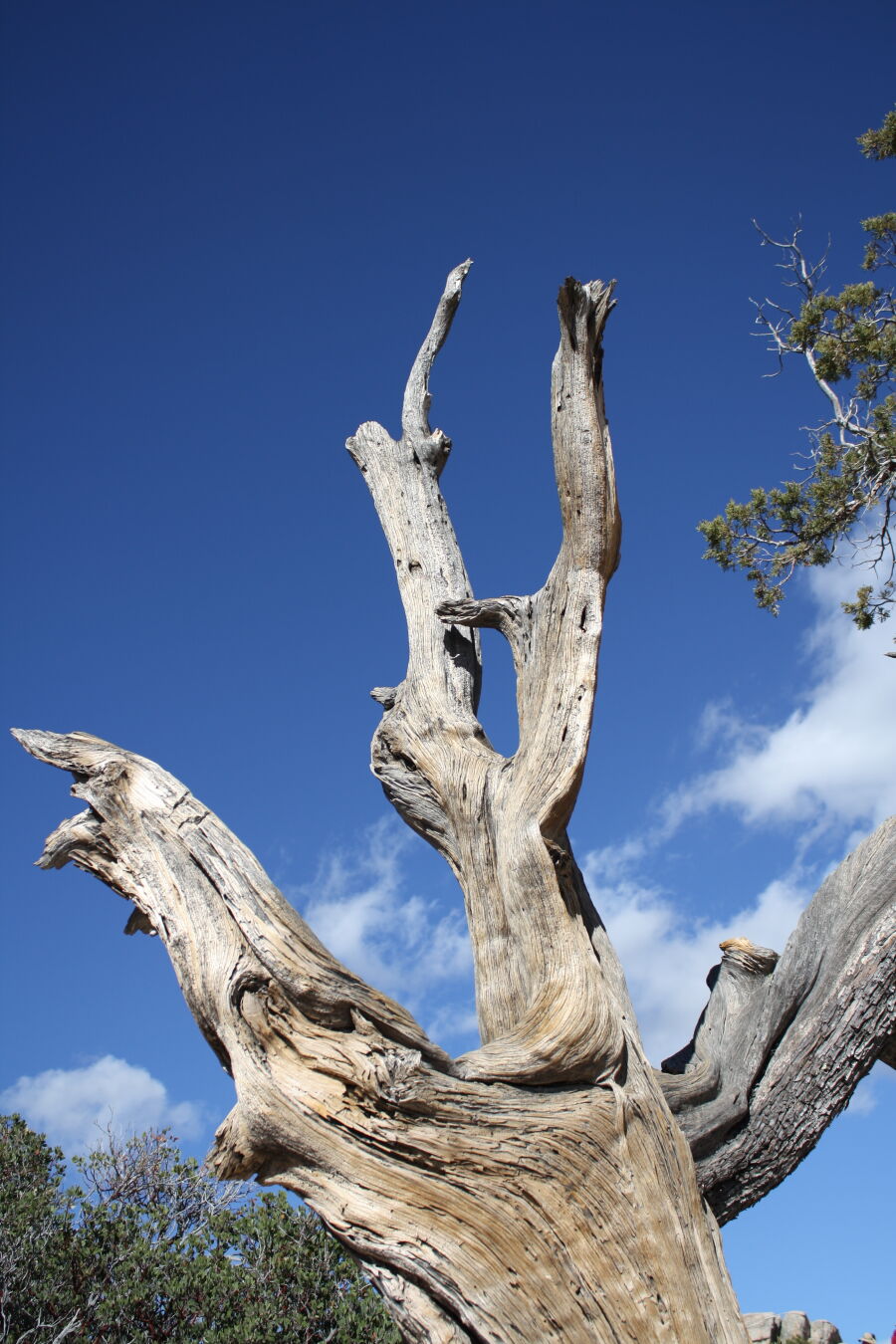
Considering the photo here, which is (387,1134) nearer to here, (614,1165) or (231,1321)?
(614,1165)

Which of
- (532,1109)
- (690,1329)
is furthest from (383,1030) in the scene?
(690,1329)

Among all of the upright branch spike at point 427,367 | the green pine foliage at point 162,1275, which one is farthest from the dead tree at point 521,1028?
the green pine foliage at point 162,1275

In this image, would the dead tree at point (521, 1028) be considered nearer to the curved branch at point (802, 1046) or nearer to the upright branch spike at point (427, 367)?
the curved branch at point (802, 1046)

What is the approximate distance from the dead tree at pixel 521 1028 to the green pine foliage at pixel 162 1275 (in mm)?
8526

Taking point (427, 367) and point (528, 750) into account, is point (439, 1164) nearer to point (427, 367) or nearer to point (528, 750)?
point (528, 750)

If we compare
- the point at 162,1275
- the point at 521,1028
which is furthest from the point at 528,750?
the point at 162,1275

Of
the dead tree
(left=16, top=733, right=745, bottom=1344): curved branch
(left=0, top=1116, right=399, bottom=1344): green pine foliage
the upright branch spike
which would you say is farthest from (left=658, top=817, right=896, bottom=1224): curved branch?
(left=0, top=1116, right=399, bottom=1344): green pine foliage

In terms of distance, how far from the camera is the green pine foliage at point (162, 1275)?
37.8ft

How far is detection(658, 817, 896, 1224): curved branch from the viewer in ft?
15.8

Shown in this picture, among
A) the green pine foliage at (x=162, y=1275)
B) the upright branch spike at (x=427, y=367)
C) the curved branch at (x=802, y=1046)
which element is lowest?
the green pine foliage at (x=162, y=1275)

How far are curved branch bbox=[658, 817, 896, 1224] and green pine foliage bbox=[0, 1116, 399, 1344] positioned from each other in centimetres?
854

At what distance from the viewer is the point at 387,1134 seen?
160 inches

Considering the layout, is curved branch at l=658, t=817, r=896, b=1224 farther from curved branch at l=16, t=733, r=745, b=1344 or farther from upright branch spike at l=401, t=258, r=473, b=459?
upright branch spike at l=401, t=258, r=473, b=459

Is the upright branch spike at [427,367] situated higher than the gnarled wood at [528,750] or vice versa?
the upright branch spike at [427,367]
